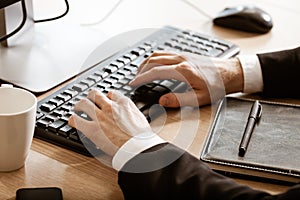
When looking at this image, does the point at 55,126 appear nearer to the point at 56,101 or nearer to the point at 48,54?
the point at 56,101

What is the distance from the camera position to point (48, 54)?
1321mm

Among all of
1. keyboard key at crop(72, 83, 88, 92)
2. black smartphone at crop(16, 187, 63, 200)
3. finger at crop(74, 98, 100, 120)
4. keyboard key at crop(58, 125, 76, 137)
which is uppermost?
finger at crop(74, 98, 100, 120)

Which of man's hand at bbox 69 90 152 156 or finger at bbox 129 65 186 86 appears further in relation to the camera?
finger at bbox 129 65 186 86

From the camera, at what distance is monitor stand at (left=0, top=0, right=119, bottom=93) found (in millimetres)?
1228

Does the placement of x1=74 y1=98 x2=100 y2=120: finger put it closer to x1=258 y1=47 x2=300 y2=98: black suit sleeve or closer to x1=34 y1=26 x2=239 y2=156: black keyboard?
x1=34 y1=26 x2=239 y2=156: black keyboard

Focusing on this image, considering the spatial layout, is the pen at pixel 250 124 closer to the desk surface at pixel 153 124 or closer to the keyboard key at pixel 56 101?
the desk surface at pixel 153 124

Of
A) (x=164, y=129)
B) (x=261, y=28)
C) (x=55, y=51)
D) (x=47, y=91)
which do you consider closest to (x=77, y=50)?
(x=55, y=51)

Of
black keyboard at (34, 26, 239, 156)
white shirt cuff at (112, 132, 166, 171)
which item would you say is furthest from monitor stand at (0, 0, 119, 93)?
white shirt cuff at (112, 132, 166, 171)

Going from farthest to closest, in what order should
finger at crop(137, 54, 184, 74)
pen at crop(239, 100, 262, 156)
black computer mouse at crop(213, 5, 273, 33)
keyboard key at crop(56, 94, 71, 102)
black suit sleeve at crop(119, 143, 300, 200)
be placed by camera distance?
black computer mouse at crop(213, 5, 273, 33) → finger at crop(137, 54, 184, 74) → keyboard key at crop(56, 94, 71, 102) → pen at crop(239, 100, 262, 156) → black suit sleeve at crop(119, 143, 300, 200)

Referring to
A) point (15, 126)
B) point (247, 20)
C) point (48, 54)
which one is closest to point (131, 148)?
point (15, 126)

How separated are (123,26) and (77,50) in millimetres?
223

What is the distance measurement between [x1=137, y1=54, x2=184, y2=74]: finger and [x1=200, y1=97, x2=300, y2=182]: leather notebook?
0.13 metres

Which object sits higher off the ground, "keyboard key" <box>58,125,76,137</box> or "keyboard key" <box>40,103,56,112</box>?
"keyboard key" <box>40,103,56,112</box>

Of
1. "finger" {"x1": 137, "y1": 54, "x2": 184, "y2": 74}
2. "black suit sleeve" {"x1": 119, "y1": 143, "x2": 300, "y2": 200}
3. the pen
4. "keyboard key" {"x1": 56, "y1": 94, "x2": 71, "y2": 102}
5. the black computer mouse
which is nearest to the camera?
"black suit sleeve" {"x1": 119, "y1": 143, "x2": 300, "y2": 200}
